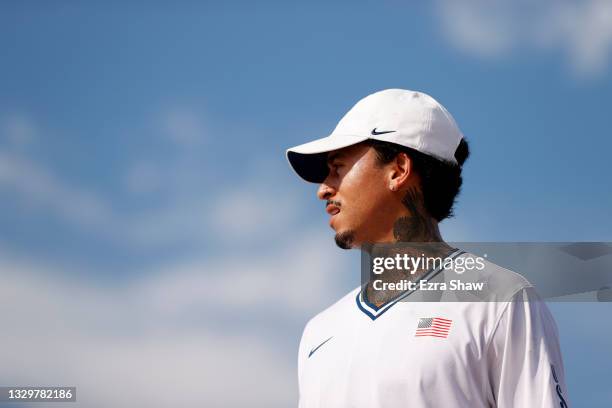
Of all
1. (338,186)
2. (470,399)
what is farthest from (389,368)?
(338,186)

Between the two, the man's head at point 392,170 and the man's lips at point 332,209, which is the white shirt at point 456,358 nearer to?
the man's head at point 392,170

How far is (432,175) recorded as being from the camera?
17.5 ft

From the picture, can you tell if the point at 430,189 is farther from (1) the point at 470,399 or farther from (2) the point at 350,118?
(1) the point at 470,399

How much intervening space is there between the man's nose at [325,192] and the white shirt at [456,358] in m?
0.81

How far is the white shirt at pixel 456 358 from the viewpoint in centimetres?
443

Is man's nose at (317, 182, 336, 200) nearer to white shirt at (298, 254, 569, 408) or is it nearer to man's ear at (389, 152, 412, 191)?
man's ear at (389, 152, 412, 191)

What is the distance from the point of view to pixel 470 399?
4.45 m

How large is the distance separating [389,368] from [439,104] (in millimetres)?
1865

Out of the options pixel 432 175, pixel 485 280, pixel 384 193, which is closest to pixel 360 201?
pixel 384 193

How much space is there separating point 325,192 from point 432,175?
27.2 inches

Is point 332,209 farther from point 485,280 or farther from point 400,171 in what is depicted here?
point 485,280

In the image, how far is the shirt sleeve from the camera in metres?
4.36

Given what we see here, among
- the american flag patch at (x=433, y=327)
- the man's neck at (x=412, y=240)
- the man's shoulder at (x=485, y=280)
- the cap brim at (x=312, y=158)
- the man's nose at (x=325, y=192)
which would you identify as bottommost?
the american flag patch at (x=433, y=327)

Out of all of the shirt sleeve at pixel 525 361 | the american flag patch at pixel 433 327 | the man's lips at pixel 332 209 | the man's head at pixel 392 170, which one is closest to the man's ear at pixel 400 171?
the man's head at pixel 392 170
